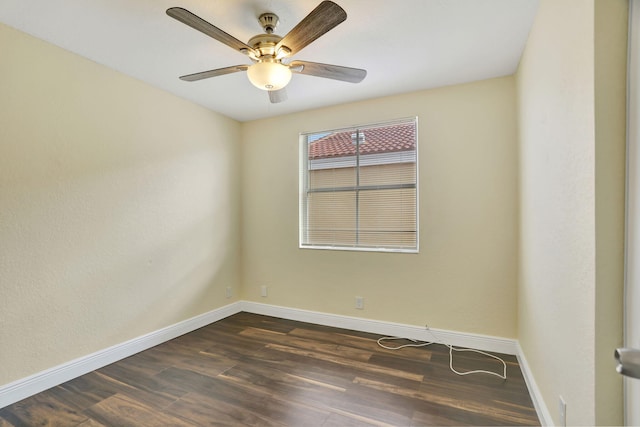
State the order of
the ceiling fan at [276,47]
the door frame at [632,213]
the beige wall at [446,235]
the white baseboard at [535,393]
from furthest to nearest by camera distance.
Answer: the beige wall at [446,235]
the white baseboard at [535,393]
the ceiling fan at [276,47]
the door frame at [632,213]

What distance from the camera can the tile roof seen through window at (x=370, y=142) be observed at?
3.04 metres

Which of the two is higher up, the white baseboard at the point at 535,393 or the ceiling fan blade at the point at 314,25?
the ceiling fan blade at the point at 314,25

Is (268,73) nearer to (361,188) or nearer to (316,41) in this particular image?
(316,41)

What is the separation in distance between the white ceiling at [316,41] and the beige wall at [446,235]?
28cm

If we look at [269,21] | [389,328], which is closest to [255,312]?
[389,328]

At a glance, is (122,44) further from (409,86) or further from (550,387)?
(550,387)

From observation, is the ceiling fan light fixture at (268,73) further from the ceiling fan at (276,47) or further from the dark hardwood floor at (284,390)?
the dark hardwood floor at (284,390)

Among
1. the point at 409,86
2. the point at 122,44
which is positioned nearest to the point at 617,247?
the point at 409,86

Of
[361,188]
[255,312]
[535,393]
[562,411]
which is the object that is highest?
[361,188]

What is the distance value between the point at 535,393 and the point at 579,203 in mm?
1442

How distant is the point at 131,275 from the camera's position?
8.55 feet

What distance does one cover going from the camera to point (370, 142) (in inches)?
127

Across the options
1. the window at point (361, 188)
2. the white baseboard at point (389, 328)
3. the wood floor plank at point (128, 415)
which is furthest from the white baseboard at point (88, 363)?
the window at point (361, 188)

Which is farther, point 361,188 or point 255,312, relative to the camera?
point 255,312
